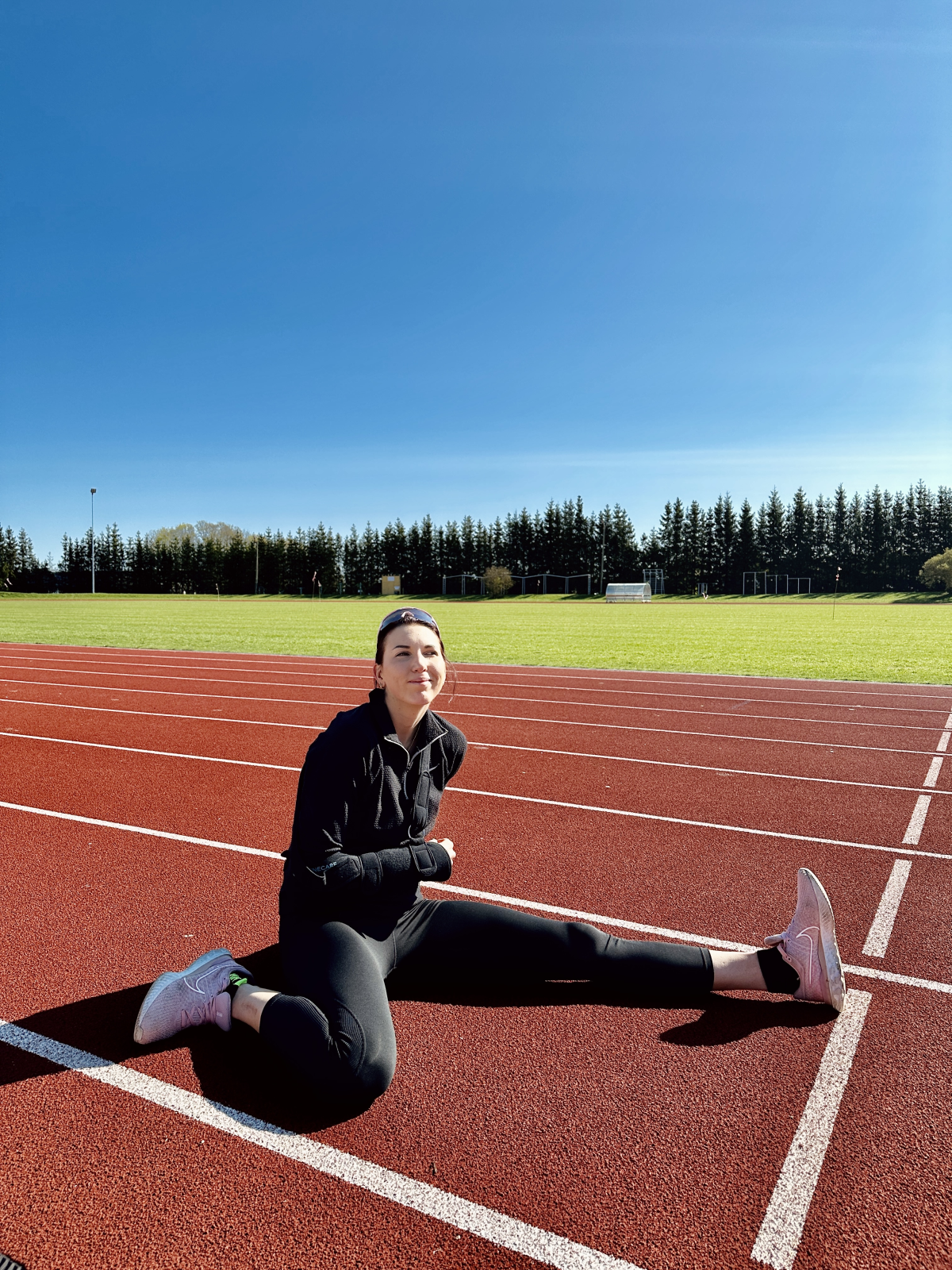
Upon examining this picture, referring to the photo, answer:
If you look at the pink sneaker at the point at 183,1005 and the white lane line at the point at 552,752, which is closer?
the pink sneaker at the point at 183,1005

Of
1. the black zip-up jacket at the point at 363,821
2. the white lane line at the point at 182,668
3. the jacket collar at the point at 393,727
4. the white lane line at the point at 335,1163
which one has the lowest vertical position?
the white lane line at the point at 335,1163

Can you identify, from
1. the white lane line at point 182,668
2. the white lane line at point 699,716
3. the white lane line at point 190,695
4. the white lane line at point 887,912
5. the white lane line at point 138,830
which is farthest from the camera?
the white lane line at point 182,668

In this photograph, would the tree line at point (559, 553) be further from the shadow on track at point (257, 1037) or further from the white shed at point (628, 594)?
the shadow on track at point (257, 1037)

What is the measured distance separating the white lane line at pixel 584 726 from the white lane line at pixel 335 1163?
5869mm

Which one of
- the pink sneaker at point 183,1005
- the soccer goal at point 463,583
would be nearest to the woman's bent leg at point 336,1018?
the pink sneaker at point 183,1005

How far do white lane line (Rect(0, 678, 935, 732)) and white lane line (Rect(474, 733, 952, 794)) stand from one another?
4.94ft

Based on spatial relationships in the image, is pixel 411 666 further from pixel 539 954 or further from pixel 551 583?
pixel 551 583

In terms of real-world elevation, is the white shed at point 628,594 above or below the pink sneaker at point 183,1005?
above

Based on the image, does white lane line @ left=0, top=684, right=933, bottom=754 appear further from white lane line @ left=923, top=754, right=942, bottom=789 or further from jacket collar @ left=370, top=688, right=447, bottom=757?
jacket collar @ left=370, top=688, right=447, bottom=757

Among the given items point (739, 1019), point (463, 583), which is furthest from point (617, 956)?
point (463, 583)

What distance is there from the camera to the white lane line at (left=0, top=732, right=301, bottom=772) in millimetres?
7613

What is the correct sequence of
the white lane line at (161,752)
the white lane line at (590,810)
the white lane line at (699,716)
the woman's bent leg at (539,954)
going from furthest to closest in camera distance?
the white lane line at (699,716) < the white lane line at (161,752) < the white lane line at (590,810) < the woman's bent leg at (539,954)

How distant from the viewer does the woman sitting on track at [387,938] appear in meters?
2.75

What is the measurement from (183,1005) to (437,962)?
98cm
